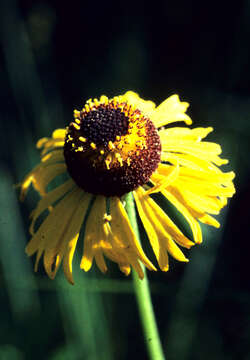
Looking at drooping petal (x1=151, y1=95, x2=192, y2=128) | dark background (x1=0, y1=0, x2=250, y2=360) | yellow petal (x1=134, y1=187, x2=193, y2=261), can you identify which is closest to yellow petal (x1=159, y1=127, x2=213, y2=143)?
drooping petal (x1=151, y1=95, x2=192, y2=128)

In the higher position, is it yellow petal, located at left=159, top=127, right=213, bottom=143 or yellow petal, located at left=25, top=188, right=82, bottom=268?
yellow petal, located at left=159, top=127, right=213, bottom=143

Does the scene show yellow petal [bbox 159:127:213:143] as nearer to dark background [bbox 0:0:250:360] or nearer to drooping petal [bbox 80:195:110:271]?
drooping petal [bbox 80:195:110:271]

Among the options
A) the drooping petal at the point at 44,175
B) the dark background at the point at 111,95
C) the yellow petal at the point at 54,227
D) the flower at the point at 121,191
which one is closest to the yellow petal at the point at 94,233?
the flower at the point at 121,191

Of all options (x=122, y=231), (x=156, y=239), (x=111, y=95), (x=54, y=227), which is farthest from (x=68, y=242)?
(x=111, y=95)

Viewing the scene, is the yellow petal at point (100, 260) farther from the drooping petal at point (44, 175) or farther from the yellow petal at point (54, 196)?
the drooping petal at point (44, 175)

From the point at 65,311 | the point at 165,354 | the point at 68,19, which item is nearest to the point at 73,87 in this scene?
the point at 68,19

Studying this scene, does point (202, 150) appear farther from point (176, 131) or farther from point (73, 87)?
point (73, 87)
